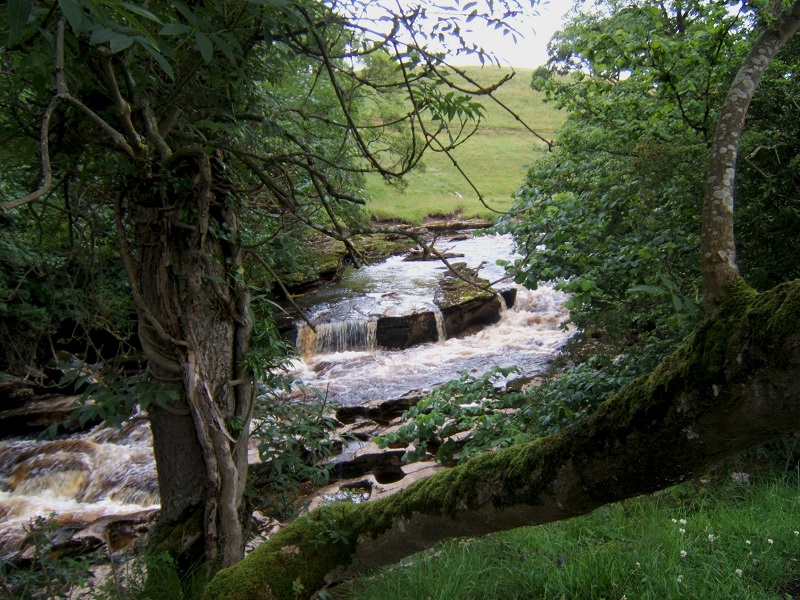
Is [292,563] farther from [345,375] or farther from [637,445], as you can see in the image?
[345,375]

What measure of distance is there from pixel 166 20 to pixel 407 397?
8.05 metres

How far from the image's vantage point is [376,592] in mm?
2977

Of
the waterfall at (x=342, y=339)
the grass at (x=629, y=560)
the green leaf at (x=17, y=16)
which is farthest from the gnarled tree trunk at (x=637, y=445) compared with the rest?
the waterfall at (x=342, y=339)

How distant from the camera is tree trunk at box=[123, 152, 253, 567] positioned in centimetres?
320

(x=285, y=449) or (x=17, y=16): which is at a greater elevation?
(x=17, y=16)

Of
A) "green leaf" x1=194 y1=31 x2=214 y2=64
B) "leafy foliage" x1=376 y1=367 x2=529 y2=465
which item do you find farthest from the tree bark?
"leafy foliage" x1=376 y1=367 x2=529 y2=465

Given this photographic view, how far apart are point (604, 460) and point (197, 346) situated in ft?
7.46

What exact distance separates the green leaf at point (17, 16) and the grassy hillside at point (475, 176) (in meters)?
19.3

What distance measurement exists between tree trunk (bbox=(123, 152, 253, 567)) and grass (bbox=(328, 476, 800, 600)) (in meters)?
0.87

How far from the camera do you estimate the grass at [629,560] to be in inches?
108

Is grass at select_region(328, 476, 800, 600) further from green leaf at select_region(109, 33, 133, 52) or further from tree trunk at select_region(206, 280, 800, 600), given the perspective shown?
green leaf at select_region(109, 33, 133, 52)

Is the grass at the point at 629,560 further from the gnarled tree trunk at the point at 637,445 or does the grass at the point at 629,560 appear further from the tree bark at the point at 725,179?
the tree bark at the point at 725,179

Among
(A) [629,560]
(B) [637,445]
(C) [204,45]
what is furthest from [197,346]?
(A) [629,560]

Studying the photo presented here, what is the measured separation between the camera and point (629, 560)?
293 centimetres
